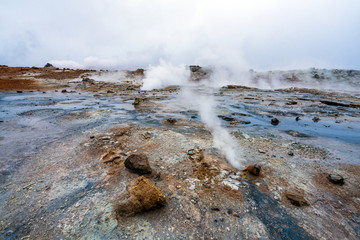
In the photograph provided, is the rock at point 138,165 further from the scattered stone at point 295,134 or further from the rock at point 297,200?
the scattered stone at point 295,134

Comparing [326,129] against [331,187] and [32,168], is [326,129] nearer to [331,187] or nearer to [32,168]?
[331,187]

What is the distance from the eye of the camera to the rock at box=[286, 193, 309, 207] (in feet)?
7.17

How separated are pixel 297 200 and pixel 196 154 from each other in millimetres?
1736

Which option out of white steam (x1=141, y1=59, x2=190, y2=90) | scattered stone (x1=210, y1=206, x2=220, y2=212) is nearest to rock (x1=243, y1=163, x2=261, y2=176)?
scattered stone (x1=210, y1=206, x2=220, y2=212)

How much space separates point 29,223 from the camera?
1812 millimetres

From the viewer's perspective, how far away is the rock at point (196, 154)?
3.22 meters

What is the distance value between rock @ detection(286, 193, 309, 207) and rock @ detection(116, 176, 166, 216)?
173 centimetres

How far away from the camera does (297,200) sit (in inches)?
87.2

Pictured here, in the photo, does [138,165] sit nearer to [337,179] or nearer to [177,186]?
[177,186]

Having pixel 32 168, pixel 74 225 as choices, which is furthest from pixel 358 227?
pixel 32 168

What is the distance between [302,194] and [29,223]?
3491 millimetres

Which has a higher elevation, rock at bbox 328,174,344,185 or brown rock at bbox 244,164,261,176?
brown rock at bbox 244,164,261,176

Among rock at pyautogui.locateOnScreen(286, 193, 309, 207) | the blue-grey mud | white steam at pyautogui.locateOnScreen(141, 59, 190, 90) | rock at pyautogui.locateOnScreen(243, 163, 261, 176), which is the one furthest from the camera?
white steam at pyautogui.locateOnScreen(141, 59, 190, 90)

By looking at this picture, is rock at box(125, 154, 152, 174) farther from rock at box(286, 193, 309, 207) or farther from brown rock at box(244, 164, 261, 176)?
rock at box(286, 193, 309, 207)
